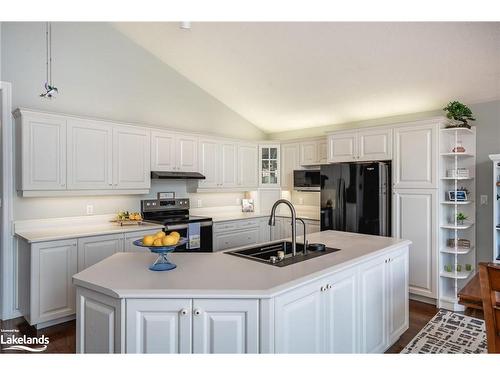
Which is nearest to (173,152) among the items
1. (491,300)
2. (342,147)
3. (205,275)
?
(342,147)

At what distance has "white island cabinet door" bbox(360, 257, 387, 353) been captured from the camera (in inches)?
87.7

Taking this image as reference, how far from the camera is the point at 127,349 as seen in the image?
1556 millimetres

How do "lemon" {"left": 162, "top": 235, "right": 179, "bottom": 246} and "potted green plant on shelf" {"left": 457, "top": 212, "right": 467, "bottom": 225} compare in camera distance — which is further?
"potted green plant on shelf" {"left": 457, "top": 212, "right": 467, "bottom": 225}

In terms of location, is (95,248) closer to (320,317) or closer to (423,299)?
(320,317)

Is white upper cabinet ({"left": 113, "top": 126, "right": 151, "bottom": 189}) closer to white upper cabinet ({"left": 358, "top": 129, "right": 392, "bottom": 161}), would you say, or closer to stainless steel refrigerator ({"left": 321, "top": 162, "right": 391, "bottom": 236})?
stainless steel refrigerator ({"left": 321, "top": 162, "right": 391, "bottom": 236})

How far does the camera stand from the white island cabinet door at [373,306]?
7.30 feet

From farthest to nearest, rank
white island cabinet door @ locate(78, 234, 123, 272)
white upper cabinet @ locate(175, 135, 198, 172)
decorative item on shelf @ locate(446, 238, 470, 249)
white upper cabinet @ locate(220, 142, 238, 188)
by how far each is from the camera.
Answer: white upper cabinet @ locate(220, 142, 238, 188)
white upper cabinet @ locate(175, 135, 198, 172)
decorative item on shelf @ locate(446, 238, 470, 249)
white island cabinet door @ locate(78, 234, 123, 272)

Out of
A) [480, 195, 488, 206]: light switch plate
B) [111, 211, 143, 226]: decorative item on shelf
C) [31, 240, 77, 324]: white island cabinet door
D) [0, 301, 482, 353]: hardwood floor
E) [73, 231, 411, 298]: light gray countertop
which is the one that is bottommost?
[0, 301, 482, 353]: hardwood floor

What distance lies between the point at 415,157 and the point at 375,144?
49 centimetres

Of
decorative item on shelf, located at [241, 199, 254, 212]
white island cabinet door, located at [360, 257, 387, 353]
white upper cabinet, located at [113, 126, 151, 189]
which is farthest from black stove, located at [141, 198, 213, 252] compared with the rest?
white island cabinet door, located at [360, 257, 387, 353]

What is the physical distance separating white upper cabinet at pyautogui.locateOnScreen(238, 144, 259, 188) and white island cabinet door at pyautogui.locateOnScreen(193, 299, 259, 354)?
12.3 feet

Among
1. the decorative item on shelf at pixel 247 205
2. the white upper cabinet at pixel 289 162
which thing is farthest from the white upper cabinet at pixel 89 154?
the white upper cabinet at pixel 289 162

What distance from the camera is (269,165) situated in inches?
219
